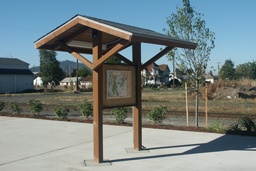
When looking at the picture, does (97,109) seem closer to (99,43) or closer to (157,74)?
(99,43)

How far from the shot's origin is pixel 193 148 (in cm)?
705

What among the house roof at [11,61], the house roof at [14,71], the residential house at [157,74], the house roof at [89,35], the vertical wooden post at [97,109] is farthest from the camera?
the residential house at [157,74]

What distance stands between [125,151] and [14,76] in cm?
5617

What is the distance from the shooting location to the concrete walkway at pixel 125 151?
5582mm

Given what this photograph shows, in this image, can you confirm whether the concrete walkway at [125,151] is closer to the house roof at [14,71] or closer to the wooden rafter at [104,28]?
the wooden rafter at [104,28]

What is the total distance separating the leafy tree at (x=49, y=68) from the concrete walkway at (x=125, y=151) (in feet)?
202

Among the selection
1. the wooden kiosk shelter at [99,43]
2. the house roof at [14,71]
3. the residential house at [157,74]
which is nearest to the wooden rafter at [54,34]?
the wooden kiosk shelter at [99,43]

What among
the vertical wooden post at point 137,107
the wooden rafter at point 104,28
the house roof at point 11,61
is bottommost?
the vertical wooden post at point 137,107

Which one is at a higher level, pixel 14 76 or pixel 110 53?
pixel 14 76

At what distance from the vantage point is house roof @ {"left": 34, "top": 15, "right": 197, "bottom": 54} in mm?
5363

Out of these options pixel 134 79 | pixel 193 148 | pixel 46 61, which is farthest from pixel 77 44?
pixel 46 61

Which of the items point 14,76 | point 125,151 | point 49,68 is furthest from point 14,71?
point 125,151

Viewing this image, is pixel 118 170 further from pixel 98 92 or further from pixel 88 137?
pixel 88 137

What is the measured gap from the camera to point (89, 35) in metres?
6.85
